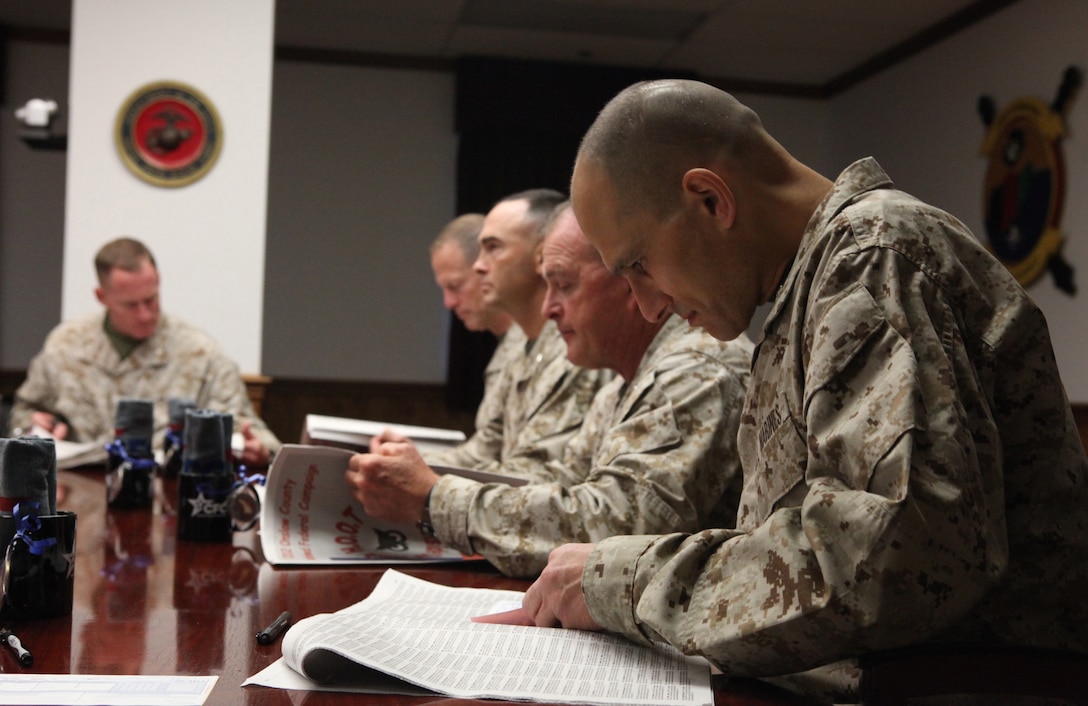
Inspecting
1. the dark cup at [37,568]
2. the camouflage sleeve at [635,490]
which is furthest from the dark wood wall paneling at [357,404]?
the dark cup at [37,568]

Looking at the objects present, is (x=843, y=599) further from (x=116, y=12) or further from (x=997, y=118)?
(x=997, y=118)

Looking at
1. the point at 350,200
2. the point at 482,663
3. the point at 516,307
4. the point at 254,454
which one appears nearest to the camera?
the point at 482,663

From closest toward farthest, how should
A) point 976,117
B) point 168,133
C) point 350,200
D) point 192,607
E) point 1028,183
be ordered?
point 192,607
point 168,133
point 1028,183
point 976,117
point 350,200

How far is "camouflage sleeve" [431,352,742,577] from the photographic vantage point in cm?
151

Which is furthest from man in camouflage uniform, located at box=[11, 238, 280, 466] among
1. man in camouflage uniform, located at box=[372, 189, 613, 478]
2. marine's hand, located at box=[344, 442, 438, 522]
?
marine's hand, located at box=[344, 442, 438, 522]

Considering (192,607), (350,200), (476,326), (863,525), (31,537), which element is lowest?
(192,607)

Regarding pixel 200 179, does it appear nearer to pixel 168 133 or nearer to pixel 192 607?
pixel 168 133

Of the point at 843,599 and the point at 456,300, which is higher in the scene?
the point at 456,300

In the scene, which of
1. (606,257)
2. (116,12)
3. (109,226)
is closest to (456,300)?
(109,226)

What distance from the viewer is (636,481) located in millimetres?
1514

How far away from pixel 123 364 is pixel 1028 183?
4.20m

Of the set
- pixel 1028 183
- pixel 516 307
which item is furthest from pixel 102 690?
pixel 1028 183

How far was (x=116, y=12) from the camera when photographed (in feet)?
14.2

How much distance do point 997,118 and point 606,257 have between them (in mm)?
5023
